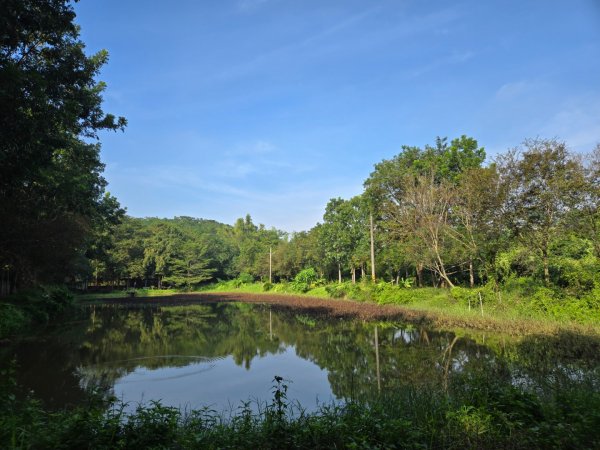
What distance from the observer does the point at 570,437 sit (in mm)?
4324

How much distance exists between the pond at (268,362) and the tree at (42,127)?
411cm

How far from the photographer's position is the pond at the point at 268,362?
850cm

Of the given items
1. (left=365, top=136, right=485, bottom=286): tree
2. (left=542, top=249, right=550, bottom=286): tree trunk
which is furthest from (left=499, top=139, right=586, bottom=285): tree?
(left=365, top=136, right=485, bottom=286): tree

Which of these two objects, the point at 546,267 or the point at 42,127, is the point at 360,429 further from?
the point at 546,267

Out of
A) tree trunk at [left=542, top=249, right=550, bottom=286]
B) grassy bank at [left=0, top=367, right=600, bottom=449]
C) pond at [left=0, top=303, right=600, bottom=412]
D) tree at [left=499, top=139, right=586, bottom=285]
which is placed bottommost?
pond at [left=0, top=303, right=600, bottom=412]

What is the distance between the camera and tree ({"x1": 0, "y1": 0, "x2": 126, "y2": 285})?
9.05m

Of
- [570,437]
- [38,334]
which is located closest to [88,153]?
[38,334]

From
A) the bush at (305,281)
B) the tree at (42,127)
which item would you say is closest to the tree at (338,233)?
the bush at (305,281)

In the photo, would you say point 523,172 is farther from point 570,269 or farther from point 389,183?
point 389,183

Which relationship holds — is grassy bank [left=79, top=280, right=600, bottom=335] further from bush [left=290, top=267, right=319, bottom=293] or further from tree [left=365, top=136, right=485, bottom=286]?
bush [left=290, top=267, right=319, bottom=293]

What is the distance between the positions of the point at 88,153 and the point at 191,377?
52.3 ft

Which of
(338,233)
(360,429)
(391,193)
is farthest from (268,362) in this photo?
(338,233)

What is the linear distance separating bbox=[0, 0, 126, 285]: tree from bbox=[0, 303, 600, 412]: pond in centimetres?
411

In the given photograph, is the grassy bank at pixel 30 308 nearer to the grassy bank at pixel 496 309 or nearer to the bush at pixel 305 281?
the grassy bank at pixel 496 309
